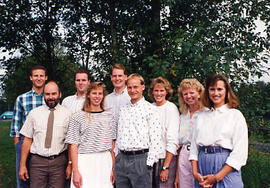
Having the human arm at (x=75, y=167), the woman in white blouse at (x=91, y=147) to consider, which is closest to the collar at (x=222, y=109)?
the woman in white blouse at (x=91, y=147)

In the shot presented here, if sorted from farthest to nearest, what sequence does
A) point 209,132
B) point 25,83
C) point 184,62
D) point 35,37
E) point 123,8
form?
point 25,83 < point 35,37 < point 123,8 < point 184,62 < point 209,132

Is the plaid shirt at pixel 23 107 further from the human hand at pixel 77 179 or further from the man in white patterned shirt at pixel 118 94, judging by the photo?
the human hand at pixel 77 179

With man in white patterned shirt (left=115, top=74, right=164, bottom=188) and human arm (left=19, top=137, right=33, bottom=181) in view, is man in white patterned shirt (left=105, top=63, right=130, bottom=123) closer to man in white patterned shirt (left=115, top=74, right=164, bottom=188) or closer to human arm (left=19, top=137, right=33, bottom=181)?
man in white patterned shirt (left=115, top=74, right=164, bottom=188)

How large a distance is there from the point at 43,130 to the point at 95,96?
2.81 ft

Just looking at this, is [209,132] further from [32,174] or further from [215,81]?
[32,174]

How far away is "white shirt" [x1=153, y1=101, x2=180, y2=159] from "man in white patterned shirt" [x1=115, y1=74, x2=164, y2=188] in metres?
0.12

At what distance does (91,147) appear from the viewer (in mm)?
3490

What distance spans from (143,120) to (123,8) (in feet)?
11.4

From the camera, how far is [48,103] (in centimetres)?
384

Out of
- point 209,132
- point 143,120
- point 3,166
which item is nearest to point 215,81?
point 209,132

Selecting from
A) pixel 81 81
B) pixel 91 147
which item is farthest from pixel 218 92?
pixel 81 81

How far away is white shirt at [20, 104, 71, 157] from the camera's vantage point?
3688 mm

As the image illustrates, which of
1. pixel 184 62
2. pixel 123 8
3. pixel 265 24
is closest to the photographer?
Answer: pixel 184 62

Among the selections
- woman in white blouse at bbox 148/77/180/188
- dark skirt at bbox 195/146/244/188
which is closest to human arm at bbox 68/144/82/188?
woman in white blouse at bbox 148/77/180/188
